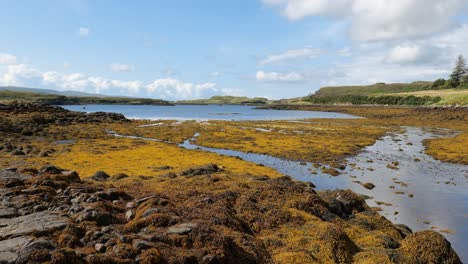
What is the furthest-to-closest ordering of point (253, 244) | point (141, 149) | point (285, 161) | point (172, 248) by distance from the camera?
point (141, 149), point (285, 161), point (253, 244), point (172, 248)

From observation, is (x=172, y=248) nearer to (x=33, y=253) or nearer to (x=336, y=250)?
(x=33, y=253)

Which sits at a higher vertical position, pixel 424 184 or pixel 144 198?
pixel 144 198

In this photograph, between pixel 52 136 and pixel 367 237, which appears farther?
pixel 52 136

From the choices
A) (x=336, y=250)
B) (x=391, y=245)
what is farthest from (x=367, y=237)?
(x=336, y=250)

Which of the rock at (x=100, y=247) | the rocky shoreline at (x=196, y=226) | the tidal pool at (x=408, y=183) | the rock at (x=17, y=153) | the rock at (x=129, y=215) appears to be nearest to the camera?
the rock at (x=100, y=247)

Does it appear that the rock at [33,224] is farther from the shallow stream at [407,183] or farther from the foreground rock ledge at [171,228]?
the shallow stream at [407,183]

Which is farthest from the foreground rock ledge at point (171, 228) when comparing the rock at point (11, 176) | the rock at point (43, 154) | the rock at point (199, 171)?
the rock at point (43, 154)

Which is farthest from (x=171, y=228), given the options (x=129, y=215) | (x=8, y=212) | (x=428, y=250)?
(x=428, y=250)

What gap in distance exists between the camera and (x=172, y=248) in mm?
13781

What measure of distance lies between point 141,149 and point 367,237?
44.8 metres

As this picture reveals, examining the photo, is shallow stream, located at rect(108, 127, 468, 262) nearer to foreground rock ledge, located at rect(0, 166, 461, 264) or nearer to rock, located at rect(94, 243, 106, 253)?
foreground rock ledge, located at rect(0, 166, 461, 264)

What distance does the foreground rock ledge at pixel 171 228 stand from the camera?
12930 millimetres

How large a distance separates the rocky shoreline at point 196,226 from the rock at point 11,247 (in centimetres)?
4

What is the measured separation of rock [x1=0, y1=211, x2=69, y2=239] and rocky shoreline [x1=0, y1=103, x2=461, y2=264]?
0.04m
